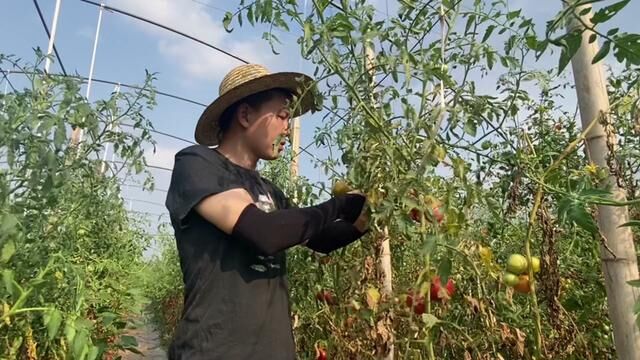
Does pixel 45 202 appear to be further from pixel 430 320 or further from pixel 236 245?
pixel 430 320

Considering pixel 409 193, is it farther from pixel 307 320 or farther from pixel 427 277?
pixel 307 320

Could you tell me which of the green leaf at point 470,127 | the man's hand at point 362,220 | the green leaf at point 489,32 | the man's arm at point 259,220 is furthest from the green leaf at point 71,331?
the green leaf at point 489,32

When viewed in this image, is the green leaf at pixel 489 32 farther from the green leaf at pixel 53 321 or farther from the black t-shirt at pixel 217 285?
the green leaf at pixel 53 321

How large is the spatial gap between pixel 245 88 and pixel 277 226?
42 centimetres

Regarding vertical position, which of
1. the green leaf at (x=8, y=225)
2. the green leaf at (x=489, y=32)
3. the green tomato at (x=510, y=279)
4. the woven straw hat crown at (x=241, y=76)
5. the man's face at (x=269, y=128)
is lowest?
the green tomato at (x=510, y=279)

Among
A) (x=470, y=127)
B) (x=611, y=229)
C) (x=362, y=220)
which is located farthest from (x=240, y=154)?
(x=611, y=229)

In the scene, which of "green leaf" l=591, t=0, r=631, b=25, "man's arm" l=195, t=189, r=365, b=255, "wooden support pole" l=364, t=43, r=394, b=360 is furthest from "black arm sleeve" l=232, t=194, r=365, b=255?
"green leaf" l=591, t=0, r=631, b=25

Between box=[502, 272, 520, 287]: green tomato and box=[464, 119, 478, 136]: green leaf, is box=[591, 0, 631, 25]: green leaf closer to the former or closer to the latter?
box=[464, 119, 478, 136]: green leaf

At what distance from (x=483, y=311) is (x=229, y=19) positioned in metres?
0.76

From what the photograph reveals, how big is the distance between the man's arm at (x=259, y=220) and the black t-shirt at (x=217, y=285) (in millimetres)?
30

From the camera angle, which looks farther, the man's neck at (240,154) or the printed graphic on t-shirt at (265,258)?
the man's neck at (240,154)

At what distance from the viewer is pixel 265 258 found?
126cm

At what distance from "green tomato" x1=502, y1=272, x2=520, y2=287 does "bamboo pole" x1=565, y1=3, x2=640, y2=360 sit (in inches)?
5.9

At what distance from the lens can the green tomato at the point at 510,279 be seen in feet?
3.50
